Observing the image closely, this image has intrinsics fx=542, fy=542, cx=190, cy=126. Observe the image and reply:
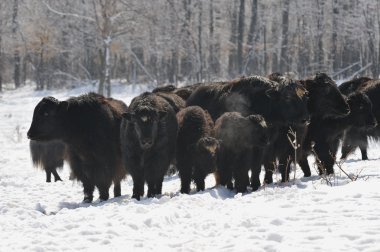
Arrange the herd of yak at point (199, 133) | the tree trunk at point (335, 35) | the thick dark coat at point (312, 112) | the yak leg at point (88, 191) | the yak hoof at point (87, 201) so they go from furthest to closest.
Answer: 1. the tree trunk at point (335, 35)
2. the thick dark coat at point (312, 112)
3. the yak leg at point (88, 191)
4. the yak hoof at point (87, 201)
5. the herd of yak at point (199, 133)

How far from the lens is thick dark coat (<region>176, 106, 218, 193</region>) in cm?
897

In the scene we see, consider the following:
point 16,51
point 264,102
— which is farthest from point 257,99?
point 16,51

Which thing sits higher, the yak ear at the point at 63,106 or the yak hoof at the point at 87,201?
the yak ear at the point at 63,106

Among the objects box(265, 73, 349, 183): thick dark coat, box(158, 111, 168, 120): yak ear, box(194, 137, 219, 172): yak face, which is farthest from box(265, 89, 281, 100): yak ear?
box(158, 111, 168, 120): yak ear

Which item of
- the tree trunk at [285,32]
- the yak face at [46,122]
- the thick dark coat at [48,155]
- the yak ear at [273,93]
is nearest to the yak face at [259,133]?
the yak ear at [273,93]

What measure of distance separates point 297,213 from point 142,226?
6.03 feet

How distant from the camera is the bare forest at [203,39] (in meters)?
46.6

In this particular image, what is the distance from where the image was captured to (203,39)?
53.4 meters

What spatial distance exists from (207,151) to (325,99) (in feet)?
10.1

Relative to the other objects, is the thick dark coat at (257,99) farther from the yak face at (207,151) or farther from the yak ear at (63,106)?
the yak ear at (63,106)

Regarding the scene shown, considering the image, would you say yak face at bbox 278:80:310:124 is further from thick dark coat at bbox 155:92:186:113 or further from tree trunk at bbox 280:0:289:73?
tree trunk at bbox 280:0:289:73

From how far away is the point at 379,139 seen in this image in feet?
45.1

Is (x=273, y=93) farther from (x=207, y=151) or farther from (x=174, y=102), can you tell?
(x=174, y=102)

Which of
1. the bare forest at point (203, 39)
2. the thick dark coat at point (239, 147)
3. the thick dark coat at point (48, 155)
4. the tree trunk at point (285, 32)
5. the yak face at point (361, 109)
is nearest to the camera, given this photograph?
the thick dark coat at point (239, 147)
